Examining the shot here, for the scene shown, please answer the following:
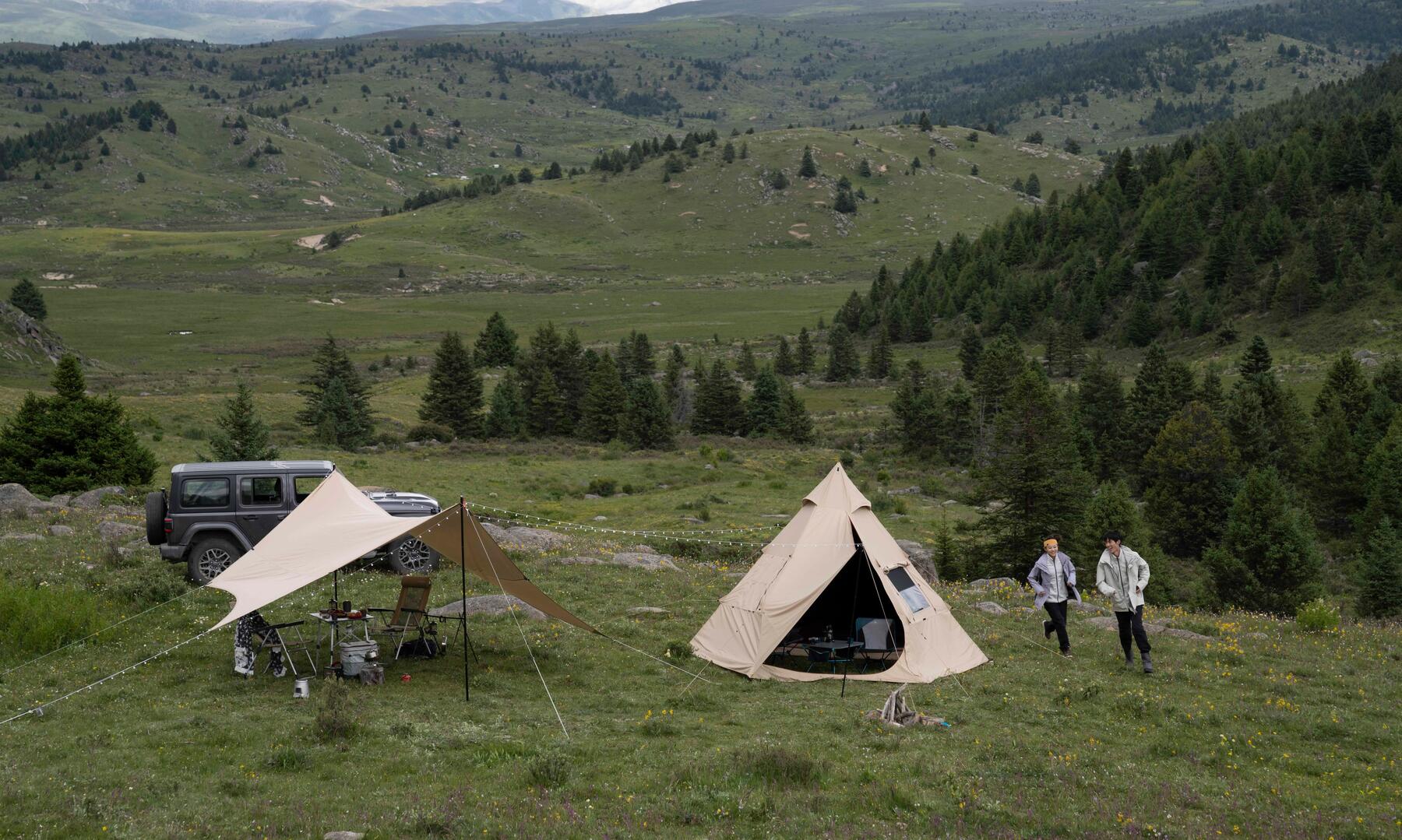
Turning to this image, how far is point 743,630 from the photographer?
1980 centimetres

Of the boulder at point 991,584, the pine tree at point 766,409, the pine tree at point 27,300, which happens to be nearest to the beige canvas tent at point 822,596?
the boulder at point 991,584

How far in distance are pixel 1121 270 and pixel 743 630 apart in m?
121

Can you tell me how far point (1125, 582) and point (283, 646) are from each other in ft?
48.8

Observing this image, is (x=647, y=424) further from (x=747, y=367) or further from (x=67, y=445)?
(x=747, y=367)

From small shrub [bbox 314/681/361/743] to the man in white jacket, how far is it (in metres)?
12.7

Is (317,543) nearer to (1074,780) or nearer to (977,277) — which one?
(1074,780)

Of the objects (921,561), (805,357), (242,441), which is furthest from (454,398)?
(805,357)

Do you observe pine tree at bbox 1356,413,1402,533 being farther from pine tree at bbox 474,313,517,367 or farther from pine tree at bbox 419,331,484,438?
pine tree at bbox 474,313,517,367

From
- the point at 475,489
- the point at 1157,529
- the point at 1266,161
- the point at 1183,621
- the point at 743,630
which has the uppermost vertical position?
the point at 1266,161

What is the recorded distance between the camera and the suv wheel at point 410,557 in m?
26.6

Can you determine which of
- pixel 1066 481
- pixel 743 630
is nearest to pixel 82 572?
pixel 743 630

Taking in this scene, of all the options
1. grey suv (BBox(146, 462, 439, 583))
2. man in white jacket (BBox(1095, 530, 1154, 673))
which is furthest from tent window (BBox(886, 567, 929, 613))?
grey suv (BBox(146, 462, 439, 583))

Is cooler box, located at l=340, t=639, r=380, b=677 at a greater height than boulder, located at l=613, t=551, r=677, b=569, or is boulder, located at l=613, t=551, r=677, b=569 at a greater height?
cooler box, located at l=340, t=639, r=380, b=677

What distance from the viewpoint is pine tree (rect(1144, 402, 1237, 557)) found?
190ft
